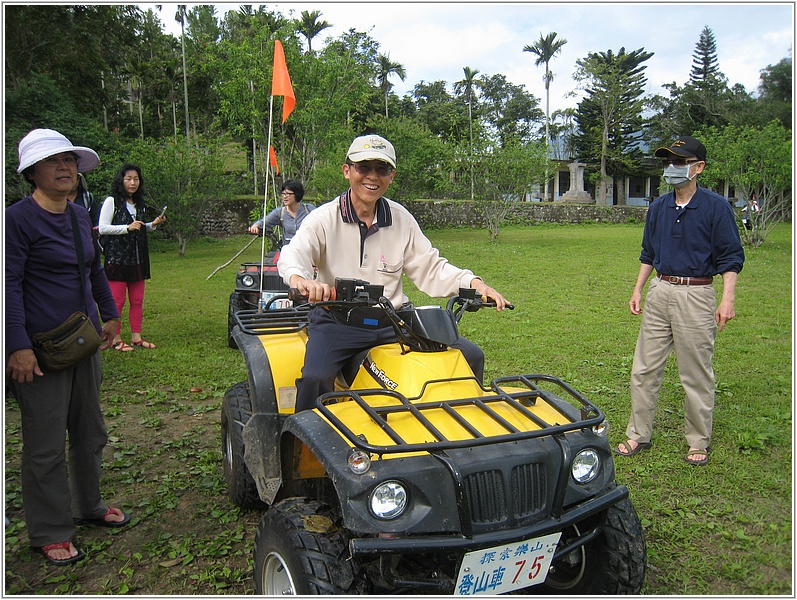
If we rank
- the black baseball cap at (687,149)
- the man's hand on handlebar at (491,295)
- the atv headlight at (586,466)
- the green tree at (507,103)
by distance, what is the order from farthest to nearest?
the green tree at (507,103) → the black baseball cap at (687,149) → the man's hand on handlebar at (491,295) → the atv headlight at (586,466)

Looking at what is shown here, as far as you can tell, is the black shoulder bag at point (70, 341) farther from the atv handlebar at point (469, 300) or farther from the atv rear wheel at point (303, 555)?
the atv handlebar at point (469, 300)

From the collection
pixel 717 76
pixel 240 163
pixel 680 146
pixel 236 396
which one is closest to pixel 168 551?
pixel 236 396

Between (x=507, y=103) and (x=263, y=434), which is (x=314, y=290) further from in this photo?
(x=507, y=103)

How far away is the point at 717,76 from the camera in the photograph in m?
45.5

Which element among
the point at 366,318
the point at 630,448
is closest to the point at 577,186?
the point at 630,448

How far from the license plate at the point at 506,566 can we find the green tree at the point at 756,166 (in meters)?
17.1

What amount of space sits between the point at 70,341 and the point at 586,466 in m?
2.47

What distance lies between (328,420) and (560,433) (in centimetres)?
88

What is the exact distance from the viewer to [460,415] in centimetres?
254

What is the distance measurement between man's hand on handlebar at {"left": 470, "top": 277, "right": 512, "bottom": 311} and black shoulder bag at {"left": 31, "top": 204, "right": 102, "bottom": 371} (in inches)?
75.9

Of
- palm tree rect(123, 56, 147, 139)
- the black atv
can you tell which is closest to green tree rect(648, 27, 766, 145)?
palm tree rect(123, 56, 147, 139)

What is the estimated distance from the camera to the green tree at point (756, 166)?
55.7 ft

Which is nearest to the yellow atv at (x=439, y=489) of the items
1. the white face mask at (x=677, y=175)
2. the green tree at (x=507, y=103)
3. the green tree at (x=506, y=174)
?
the white face mask at (x=677, y=175)

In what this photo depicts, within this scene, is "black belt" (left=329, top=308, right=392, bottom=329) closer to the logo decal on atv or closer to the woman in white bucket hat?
the logo decal on atv
